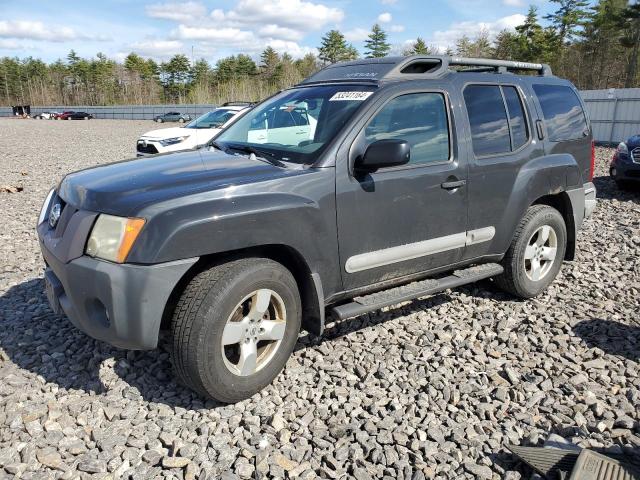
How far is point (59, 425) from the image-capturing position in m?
2.99

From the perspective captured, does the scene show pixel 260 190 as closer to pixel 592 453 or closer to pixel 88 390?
pixel 88 390

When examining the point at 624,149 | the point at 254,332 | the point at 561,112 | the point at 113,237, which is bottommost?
the point at 254,332

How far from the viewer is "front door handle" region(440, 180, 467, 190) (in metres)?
3.89

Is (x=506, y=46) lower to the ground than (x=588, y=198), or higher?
higher

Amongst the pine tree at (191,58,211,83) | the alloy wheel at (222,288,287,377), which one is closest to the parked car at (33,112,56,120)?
the pine tree at (191,58,211,83)

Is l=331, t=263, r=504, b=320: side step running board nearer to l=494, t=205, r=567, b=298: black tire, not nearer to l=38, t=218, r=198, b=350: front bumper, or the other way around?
l=494, t=205, r=567, b=298: black tire

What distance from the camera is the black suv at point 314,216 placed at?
9.46 ft

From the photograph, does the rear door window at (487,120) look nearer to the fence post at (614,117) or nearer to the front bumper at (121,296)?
the front bumper at (121,296)

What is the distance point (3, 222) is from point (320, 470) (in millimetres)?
6754

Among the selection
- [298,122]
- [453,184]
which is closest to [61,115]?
[298,122]

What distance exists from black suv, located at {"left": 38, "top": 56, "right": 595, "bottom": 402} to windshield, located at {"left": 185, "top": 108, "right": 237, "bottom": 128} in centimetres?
901

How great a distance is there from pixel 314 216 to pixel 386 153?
0.59 meters

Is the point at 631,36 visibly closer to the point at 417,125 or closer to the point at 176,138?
the point at 176,138

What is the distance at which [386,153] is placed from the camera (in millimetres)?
3291
